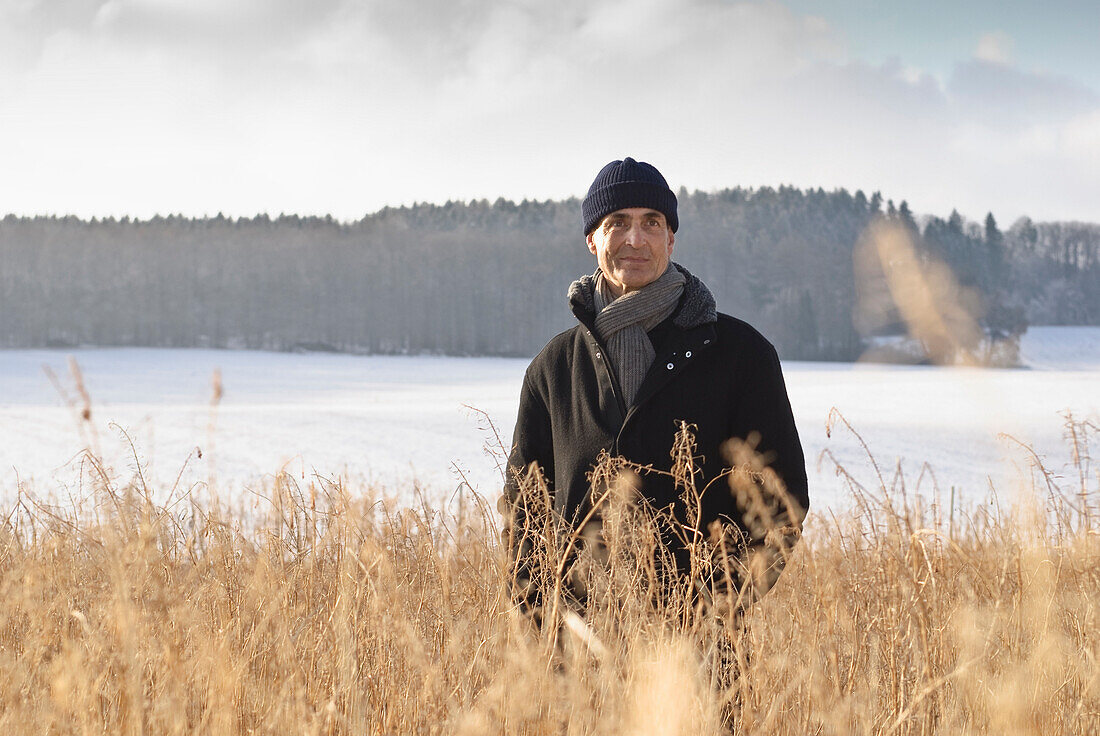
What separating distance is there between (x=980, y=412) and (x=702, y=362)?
22198mm

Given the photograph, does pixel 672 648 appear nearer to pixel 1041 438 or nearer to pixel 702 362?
pixel 702 362

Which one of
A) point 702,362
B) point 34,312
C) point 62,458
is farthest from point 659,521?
point 34,312

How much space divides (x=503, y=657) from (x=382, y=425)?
58.7 ft

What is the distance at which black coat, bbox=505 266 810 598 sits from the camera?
225 centimetres

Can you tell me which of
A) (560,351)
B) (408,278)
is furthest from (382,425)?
(408,278)

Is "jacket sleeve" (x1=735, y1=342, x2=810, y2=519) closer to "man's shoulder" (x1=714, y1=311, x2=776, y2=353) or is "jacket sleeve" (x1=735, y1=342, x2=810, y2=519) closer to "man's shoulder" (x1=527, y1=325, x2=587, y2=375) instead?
→ "man's shoulder" (x1=714, y1=311, x2=776, y2=353)

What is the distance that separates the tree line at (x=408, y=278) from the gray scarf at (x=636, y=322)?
204ft

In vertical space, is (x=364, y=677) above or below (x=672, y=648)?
below

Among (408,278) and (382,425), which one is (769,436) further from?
(408,278)

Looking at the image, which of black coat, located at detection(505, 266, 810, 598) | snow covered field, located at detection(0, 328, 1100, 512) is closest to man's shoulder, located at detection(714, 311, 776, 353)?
black coat, located at detection(505, 266, 810, 598)

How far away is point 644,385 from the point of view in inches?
93.0

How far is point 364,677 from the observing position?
1979 mm

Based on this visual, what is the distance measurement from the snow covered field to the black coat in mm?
343

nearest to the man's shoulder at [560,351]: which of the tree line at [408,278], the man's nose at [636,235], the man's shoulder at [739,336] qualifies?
the man's nose at [636,235]
